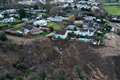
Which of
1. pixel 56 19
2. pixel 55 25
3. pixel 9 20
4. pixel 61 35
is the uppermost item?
pixel 9 20

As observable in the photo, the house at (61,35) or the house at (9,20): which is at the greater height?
the house at (9,20)

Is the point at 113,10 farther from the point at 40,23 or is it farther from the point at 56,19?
the point at 40,23

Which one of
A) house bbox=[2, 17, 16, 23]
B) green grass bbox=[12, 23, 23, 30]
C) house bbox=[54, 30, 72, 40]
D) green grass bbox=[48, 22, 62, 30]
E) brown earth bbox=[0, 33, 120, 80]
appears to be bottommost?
brown earth bbox=[0, 33, 120, 80]

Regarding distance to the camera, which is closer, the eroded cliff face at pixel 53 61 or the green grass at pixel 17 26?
Answer: the eroded cliff face at pixel 53 61

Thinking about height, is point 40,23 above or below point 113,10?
above

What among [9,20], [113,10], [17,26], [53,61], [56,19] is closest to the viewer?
[53,61]

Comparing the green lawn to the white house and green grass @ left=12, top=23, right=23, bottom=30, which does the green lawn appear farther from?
green grass @ left=12, top=23, right=23, bottom=30

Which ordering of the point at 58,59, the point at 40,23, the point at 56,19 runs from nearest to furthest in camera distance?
the point at 58,59
the point at 40,23
the point at 56,19

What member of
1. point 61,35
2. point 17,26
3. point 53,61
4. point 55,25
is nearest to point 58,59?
point 53,61

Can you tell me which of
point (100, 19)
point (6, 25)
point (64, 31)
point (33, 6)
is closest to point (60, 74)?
point (64, 31)

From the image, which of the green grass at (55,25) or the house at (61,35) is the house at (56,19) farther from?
the house at (61,35)

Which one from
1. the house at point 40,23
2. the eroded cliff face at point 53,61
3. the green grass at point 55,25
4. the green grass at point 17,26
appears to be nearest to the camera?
the eroded cliff face at point 53,61

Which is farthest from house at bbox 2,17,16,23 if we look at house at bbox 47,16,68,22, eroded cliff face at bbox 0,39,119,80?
eroded cliff face at bbox 0,39,119,80

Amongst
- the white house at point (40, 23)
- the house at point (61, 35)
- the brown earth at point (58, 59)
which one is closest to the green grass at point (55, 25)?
the white house at point (40, 23)
